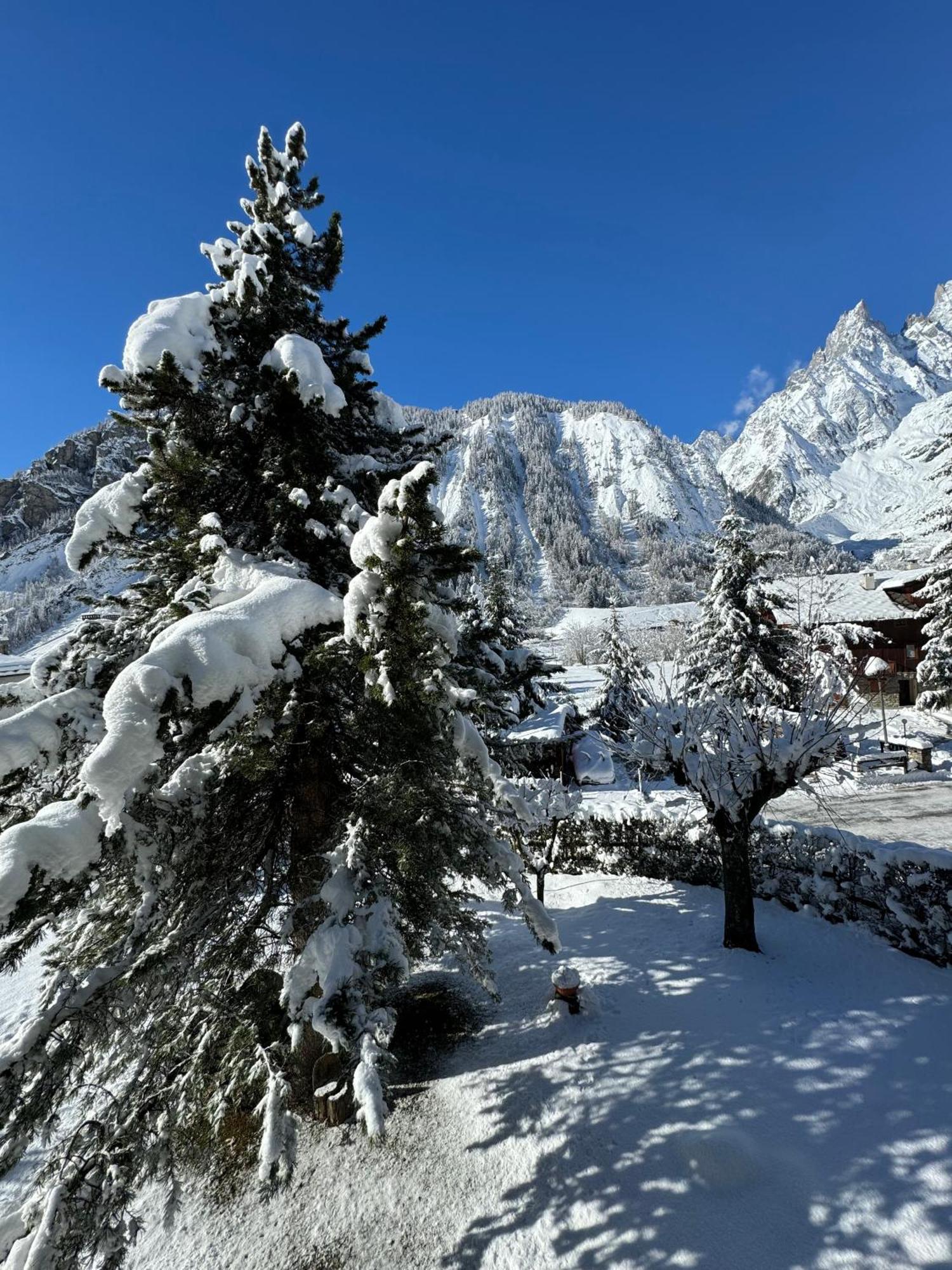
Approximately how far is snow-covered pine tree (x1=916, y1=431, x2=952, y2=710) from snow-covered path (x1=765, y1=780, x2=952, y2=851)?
16.6ft

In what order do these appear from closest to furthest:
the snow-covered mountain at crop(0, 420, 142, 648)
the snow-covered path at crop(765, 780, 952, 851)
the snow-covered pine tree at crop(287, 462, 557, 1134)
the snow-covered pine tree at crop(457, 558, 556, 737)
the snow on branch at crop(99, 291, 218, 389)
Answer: the snow-covered pine tree at crop(287, 462, 557, 1134), the snow on branch at crop(99, 291, 218, 389), the snow-covered pine tree at crop(457, 558, 556, 737), the snow-covered path at crop(765, 780, 952, 851), the snow-covered mountain at crop(0, 420, 142, 648)

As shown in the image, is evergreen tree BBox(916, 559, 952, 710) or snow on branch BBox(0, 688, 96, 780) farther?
evergreen tree BBox(916, 559, 952, 710)

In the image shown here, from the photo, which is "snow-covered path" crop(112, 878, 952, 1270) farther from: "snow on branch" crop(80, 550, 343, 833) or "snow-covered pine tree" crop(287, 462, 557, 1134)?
"snow on branch" crop(80, 550, 343, 833)

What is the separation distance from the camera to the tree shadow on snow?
4418 mm

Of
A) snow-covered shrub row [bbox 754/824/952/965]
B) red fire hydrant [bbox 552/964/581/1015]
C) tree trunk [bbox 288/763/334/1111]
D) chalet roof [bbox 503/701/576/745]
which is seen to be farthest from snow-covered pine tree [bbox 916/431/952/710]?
tree trunk [bbox 288/763/334/1111]

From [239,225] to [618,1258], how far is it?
484 inches

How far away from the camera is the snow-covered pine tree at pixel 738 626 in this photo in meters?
22.0

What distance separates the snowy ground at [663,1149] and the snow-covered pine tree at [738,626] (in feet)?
49.9

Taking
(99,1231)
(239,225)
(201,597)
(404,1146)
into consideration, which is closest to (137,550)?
(201,597)

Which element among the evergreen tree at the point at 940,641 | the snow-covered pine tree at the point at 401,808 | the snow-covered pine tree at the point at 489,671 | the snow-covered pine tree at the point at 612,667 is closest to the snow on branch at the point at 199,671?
the snow-covered pine tree at the point at 401,808

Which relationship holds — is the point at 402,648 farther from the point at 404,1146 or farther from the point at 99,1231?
the point at 404,1146

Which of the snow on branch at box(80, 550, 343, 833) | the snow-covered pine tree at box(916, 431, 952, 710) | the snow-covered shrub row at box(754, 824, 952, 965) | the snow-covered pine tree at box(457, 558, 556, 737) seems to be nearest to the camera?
the snow on branch at box(80, 550, 343, 833)

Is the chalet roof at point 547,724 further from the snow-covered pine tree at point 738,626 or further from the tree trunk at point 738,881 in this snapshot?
the tree trunk at point 738,881

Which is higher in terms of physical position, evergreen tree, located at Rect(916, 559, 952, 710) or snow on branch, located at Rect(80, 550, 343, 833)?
evergreen tree, located at Rect(916, 559, 952, 710)
